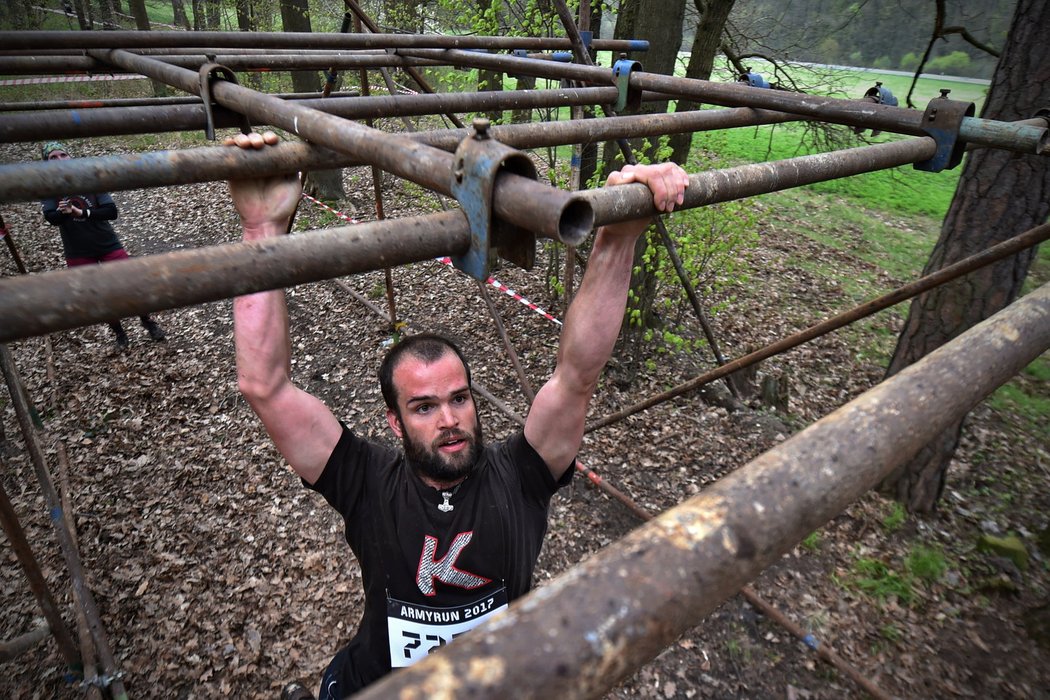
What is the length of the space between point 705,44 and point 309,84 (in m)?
7.40

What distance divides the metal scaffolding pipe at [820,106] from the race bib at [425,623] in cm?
248

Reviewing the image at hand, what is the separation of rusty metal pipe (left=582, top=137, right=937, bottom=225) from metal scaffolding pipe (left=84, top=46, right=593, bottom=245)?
171mm

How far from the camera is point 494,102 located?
10.3 ft

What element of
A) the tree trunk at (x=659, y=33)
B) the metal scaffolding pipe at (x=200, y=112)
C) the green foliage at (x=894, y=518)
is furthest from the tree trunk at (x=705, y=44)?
the green foliage at (x=894, y=518)

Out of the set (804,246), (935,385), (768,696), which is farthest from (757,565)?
(804,246)

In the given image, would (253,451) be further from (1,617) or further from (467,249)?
(467,249)

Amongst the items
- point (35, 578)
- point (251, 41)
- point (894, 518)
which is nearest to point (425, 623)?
point (35, 578)

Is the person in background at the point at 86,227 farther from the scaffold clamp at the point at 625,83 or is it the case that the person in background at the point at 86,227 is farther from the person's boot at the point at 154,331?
the scaffold clamp at the point at 625,83

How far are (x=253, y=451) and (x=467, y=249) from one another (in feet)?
15.3

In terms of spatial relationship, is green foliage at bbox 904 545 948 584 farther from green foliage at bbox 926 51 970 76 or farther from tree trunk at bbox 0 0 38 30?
green foliage at bbox 926 51 970 76

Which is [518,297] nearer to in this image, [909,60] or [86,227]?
[86,227]

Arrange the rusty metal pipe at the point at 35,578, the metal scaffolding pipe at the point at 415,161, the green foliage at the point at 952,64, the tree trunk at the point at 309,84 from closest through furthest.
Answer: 1. the metal scaffolding pipe at the point at 415,161
2. the rusty metal pipe at the point at 35,578
3. the tree trunk at the point at 309,84
4. the green foliage at the point at 952,64

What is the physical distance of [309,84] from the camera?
10648 mm

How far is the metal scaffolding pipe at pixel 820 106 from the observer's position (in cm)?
220
